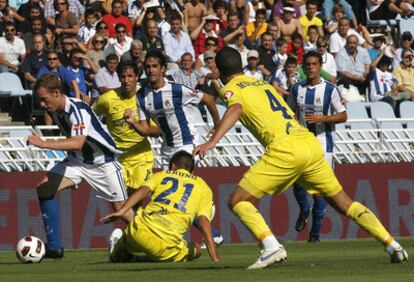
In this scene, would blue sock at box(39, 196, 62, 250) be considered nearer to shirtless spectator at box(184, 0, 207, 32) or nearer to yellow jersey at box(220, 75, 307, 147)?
yellow jersey at box(220, 75, 307, 147)

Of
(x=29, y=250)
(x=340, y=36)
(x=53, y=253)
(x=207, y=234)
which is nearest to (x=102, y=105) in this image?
(x=53, y=253)

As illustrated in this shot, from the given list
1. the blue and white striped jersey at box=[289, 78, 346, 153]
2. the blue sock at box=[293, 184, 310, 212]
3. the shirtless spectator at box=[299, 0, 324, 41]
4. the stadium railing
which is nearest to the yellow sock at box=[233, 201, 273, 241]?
the blue and white striped jersey at box=[289, 78, 346, 153]

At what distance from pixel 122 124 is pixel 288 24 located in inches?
379

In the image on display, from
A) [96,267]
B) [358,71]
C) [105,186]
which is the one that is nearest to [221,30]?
[358,71]

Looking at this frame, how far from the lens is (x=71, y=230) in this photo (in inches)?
749

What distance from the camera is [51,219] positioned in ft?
48.0

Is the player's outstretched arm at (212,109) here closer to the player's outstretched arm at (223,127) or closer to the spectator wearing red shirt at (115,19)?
the player's outstretched arm at (223,127)

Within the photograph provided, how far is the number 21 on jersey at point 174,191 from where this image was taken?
42.9 feet

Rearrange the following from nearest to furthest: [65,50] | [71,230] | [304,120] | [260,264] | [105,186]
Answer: [260,264] < [105,186] < [304,120] < [71,230] < [65,50]

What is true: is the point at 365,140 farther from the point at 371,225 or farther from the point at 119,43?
the point at 371,225

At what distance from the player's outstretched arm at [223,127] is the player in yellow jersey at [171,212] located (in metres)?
1.48

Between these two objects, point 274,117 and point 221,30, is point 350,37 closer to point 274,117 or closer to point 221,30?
point 221,30

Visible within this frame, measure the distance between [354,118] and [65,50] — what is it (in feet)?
16.7

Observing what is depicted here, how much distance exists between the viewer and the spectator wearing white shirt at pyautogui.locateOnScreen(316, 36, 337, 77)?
78.3 ft
